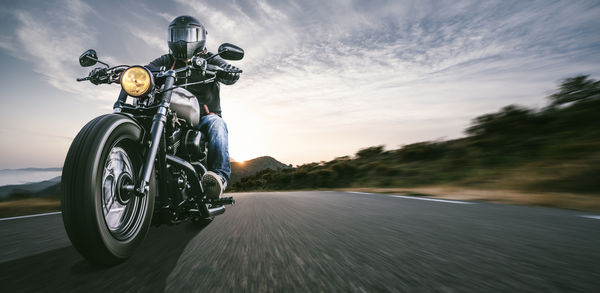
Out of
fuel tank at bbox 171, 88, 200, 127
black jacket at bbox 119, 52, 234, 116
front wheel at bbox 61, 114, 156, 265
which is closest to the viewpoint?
front wheel at bbox 61, 114, 156, 265

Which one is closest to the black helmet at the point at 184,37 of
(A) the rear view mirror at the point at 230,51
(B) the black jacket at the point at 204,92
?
(A) the rear view mirror at the point at 230,51

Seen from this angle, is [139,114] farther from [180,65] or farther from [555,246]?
[555,246]

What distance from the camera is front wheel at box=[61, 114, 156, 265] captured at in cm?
143

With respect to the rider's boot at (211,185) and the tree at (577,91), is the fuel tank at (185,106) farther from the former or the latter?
the tree at (577,91)

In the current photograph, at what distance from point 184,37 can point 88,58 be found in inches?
30.7

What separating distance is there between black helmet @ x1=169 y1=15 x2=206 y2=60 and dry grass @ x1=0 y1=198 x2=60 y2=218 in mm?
4371

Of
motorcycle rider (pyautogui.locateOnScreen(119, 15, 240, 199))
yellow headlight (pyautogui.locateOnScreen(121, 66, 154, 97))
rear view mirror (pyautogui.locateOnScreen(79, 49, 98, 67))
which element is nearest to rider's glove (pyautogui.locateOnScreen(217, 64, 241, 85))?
motorcycle rider (pyautogui.locateOnScreen(119, 15, 240, 199))

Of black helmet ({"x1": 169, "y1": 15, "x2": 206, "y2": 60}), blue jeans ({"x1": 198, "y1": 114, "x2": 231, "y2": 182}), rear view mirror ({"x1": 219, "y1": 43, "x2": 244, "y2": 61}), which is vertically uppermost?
black helmet ({"x1": 169, "y1": 15, "x2": 206, "y2": 60})

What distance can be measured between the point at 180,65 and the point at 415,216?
2845 mm

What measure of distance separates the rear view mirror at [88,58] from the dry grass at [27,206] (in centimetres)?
389

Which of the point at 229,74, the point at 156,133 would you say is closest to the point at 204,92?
the point at 229,74

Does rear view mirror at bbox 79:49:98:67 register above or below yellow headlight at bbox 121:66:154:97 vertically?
above

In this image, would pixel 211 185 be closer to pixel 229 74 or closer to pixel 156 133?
pixel 156 133

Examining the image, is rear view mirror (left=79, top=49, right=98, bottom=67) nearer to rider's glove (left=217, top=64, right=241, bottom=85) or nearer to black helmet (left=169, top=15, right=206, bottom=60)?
black helmet (left=169, top=15, right=206, bottom=60)
